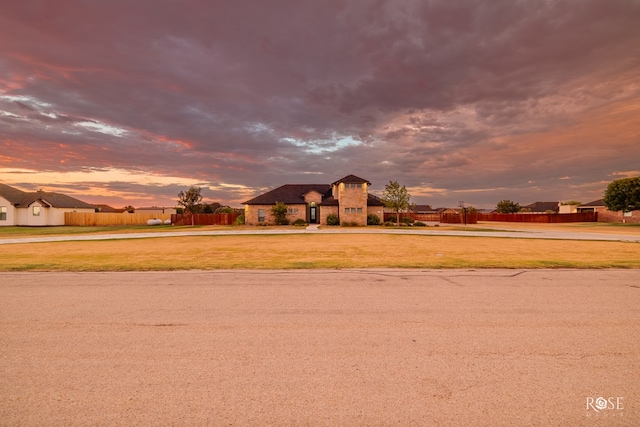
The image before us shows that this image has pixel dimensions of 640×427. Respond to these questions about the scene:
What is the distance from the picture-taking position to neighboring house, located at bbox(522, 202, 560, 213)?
10095 centimetres

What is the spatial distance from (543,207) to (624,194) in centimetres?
5740

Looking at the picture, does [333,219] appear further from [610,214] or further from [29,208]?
[610,214]

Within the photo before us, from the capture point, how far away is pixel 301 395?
11.0 feet

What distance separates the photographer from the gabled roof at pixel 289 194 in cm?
4684

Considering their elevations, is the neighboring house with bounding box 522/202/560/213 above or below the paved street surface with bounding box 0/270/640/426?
above

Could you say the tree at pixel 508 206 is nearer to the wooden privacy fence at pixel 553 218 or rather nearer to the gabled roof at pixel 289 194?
the wooden privacy fence at pixel 553 218

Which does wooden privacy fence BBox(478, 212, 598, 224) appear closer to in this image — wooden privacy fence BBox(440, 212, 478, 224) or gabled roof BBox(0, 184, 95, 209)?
wooden privacy fence BBox(440, 212, 478, 224)

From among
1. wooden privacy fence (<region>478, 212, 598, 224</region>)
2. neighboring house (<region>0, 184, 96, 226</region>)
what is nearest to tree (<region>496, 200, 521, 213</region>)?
wooden privacy fence (<region>478, 212, 598, 224</region>)

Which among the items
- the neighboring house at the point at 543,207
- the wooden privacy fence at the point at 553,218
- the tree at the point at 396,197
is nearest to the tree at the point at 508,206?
the neighboring house at the point at 543,207

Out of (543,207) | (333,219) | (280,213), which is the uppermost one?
(543,207)

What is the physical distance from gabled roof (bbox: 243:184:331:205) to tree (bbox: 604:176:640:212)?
47.1 meters

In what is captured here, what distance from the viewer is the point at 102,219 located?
54.3 m

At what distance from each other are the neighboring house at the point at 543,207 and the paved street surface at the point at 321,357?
114 metres

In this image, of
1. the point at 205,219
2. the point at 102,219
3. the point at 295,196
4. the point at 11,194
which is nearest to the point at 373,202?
the point at 295,196
